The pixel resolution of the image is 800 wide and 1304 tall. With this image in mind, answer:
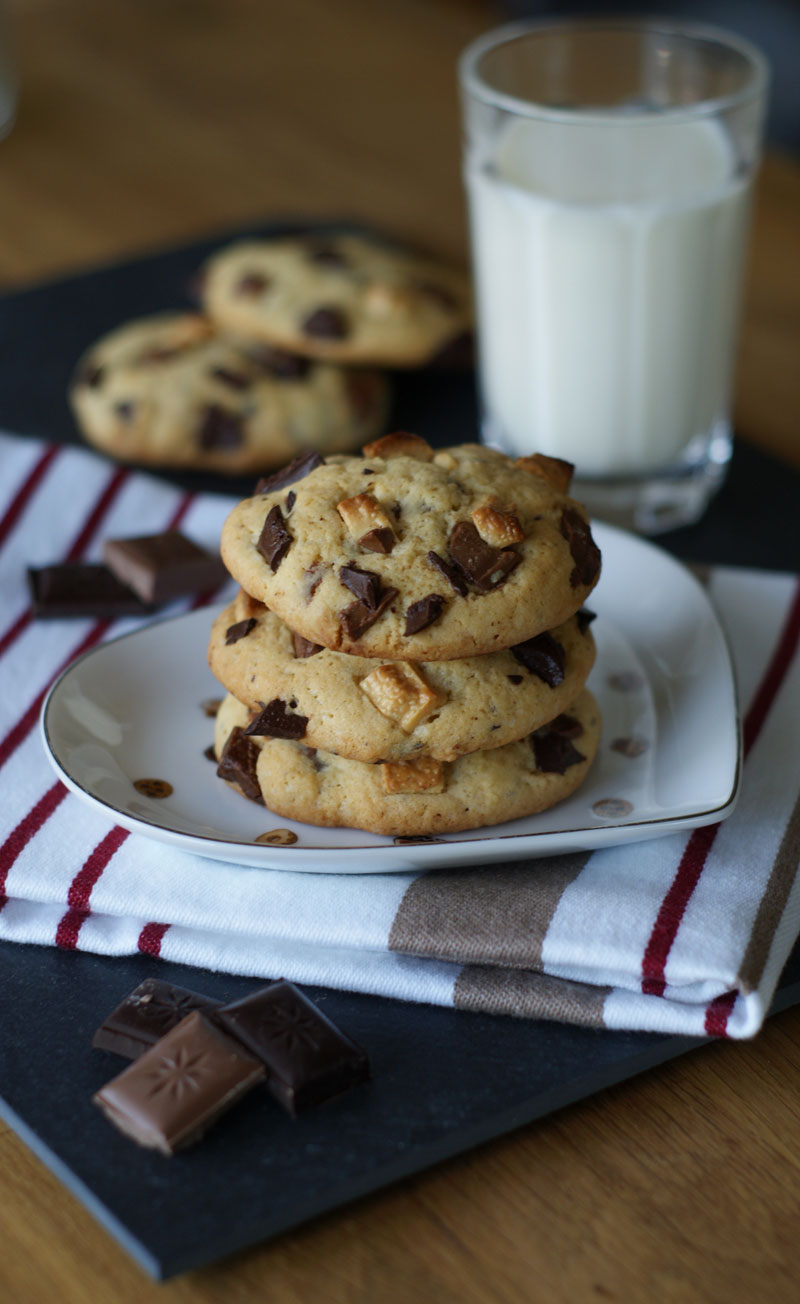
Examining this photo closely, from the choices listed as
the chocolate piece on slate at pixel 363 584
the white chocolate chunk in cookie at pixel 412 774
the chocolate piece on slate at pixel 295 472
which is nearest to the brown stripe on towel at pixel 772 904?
the white chocolate chunk in cookie at pixel 412 774

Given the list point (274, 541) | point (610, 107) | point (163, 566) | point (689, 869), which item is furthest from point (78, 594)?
point (610, 107)

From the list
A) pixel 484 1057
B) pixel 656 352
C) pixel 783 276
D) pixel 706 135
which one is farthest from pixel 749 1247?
pixel 783 276

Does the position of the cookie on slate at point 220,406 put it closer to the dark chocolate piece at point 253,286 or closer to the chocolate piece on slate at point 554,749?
the dark chocolate piece at point 253,286

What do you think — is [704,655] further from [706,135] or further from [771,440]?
[771,440]

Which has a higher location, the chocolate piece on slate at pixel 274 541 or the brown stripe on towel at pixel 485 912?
the chocolate piece on slate at pixel 274 541

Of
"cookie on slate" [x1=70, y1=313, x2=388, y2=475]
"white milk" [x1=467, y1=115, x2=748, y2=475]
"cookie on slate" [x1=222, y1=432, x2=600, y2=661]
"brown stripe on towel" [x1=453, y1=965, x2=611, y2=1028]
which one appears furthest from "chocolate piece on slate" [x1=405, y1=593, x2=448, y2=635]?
"cookie on slate" [x1=70, y1=313, x2=388, y2=475]

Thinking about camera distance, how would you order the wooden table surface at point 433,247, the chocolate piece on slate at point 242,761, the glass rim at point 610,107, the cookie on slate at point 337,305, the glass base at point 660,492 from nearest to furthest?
the wooden table surface at point 433,247 → the chocolate piece on slate at point 242,761 → the glass rim at point 610,107 → the glass base at point 660,492 → the cookie on slate at point 337,305

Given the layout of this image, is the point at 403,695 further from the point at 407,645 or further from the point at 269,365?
the point at 269,365
